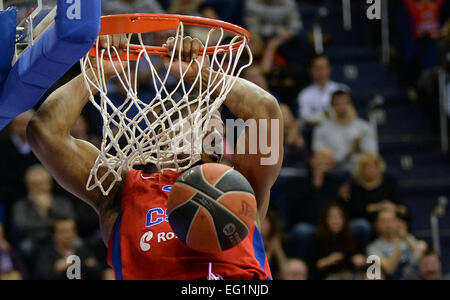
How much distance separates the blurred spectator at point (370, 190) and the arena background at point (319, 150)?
12 millimetres

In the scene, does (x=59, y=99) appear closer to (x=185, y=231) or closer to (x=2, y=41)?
(x=2, y=41)

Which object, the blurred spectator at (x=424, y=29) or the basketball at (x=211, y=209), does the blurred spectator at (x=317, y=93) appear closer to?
the blurred spectator at (x=424, y=29)

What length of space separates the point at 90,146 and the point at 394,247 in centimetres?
357

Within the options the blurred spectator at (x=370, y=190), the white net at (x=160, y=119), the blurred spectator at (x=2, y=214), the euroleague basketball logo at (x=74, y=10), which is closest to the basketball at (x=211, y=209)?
the white net at (x=160, y=119)

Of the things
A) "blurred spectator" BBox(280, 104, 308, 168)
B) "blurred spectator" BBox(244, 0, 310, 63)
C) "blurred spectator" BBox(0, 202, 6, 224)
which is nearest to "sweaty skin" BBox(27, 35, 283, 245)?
"blurred spectator" BBox(0, 202, 6, 224)

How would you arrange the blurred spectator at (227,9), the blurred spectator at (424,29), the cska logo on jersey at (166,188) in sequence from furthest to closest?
1. the blurred spectator at (424,29)
2. the blurred spectator at (227,9)
3. the cska logo on jersey at (166,188)

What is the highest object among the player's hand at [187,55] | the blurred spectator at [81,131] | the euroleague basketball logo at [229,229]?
the player's hand at [187,55]

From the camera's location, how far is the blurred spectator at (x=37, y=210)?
6.38m

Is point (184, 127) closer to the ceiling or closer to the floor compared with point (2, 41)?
closer to the floor

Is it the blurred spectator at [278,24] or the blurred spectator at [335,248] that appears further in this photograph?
the blurred spectator at [278,24]

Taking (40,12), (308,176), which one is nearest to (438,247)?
(308,176)

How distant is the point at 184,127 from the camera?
3.61m

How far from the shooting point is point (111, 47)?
354 centimetres

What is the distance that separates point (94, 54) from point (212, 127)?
61cm
